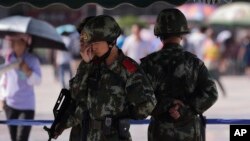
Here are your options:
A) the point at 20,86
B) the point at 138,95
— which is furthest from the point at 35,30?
the point at 138,95

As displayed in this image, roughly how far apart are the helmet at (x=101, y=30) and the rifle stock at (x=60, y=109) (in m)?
0.44

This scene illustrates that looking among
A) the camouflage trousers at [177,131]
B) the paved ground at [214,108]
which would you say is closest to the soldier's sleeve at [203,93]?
the camouflage trousers at [177,131]

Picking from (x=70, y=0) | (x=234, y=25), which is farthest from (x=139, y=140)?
(x=234, y=25)

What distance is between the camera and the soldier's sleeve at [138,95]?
532cm

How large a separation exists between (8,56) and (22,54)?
166mm

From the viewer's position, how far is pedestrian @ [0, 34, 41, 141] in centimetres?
880

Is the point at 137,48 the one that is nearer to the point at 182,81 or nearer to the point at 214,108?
the point at 214,108

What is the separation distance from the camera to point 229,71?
104 ft

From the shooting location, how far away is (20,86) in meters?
8.89

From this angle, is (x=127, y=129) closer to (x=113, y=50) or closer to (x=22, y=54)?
(x=113, y=50)

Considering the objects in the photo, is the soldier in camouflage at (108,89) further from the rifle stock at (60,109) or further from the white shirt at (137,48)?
the white shirt at (137,48)

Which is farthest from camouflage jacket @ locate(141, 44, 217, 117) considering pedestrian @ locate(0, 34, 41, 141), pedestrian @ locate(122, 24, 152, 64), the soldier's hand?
pedestrian @ locate(122, 24, 152, 64)

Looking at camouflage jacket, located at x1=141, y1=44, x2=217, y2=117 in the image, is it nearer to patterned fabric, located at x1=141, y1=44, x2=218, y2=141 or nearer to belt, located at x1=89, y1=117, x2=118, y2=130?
patterned fabric, located at x1=141, y1=44, x2=218, y2=141

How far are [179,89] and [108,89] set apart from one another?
3.12 feet
